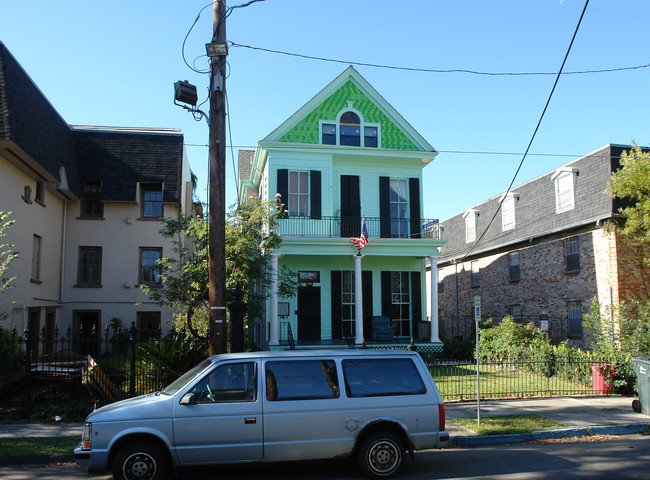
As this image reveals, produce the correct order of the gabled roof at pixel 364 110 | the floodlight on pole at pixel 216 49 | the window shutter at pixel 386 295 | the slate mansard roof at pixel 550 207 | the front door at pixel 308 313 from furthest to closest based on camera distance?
the gabled roof at pixel 364 110 → the window shutter at pixel 386 295 → the front door at pixel 308 313 → the slate mansard roof at pixel 550 207 → the floodlight on pole at pixel 216 49

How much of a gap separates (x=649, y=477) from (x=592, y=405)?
562 cm

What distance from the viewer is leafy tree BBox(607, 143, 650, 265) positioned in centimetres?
1650

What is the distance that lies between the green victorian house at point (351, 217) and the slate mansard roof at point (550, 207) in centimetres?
497

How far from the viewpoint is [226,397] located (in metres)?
7.06

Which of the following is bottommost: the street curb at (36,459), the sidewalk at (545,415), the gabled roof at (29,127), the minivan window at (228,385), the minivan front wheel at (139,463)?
the street curb at (36,459)

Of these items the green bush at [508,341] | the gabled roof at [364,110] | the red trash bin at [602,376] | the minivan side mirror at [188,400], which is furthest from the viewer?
the gabled roof at [364,110]

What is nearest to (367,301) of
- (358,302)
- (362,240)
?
(358,302)

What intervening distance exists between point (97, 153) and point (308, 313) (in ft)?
38.0

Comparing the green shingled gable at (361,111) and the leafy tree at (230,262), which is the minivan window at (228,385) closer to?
the leafy tree at (230,262)

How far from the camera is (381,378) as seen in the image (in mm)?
7508

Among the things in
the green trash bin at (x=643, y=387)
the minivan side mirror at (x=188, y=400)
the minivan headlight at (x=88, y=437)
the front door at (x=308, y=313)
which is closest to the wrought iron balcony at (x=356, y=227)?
the front door at (x=308, y=313)

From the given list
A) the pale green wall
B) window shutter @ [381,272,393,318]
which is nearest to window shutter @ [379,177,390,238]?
the pale green wall

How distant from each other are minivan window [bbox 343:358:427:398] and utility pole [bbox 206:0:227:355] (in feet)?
10.1

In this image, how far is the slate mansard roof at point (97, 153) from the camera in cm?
1877
